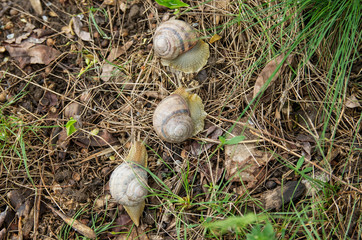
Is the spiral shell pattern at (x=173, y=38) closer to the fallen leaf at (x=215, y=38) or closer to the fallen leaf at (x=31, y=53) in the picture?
the fallen leaf at (x=215, y=38)

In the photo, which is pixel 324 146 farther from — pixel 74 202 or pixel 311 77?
A: pixel 74 202

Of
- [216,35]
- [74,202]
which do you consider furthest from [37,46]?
[216,35]

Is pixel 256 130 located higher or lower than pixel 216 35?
lower

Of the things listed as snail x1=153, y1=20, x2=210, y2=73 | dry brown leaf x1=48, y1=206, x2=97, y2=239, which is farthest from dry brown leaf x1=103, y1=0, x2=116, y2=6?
dry brown leaf x1=48, y1=206, x2=97, y2=239

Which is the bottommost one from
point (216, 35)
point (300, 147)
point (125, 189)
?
point (125, 189)

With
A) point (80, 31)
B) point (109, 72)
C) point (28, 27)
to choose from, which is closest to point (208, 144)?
point (109, 72)

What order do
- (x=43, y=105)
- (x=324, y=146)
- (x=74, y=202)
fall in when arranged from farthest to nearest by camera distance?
(x=43, y=105) → (x=74, y=202) → (x=324, y=146)

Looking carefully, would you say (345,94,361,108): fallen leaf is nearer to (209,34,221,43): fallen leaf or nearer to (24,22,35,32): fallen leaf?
(209,34,221,43): fallen leaf

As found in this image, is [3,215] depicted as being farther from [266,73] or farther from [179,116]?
[266,73]
